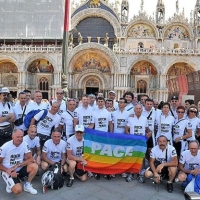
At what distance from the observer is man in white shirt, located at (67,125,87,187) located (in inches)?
234

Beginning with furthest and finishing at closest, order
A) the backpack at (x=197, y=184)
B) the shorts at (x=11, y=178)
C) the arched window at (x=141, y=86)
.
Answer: the arched window at (x=141, y=86) < the shorts at (x=11, y=178) < the backpack at (x=197, y=184)

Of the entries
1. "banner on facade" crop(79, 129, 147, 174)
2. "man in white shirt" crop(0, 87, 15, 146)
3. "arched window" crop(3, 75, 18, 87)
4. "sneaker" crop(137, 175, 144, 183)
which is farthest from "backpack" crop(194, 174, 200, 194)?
"arched window" crop(3, 75, 18, 87)

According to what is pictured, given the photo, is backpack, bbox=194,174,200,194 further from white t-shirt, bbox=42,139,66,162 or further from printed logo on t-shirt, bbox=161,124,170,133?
white t-shirt, bbox=42,139,66,162

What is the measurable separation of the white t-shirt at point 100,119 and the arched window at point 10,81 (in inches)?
1105

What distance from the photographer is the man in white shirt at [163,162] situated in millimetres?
5715

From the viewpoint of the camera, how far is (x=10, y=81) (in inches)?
1278

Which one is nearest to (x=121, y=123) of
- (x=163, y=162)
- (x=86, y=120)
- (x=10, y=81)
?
(x=86, y=120)

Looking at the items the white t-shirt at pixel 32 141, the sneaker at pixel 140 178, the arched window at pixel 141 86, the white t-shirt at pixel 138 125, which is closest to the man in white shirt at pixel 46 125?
the white t-shirt at pixel 32 141

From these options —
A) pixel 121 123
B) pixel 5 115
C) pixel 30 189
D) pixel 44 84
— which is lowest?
pixel 30 189

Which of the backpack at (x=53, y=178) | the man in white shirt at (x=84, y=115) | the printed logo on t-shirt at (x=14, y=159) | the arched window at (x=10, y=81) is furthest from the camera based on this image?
the arched window at (x=10, y=81)

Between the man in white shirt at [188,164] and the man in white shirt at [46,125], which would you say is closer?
the man in white shirt at [188,164]

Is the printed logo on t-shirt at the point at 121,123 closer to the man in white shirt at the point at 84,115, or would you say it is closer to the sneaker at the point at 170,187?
the man in white shirt at the point at 84,115

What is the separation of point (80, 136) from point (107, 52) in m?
24.6

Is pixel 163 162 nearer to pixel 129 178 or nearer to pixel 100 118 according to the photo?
pixel 129 178
